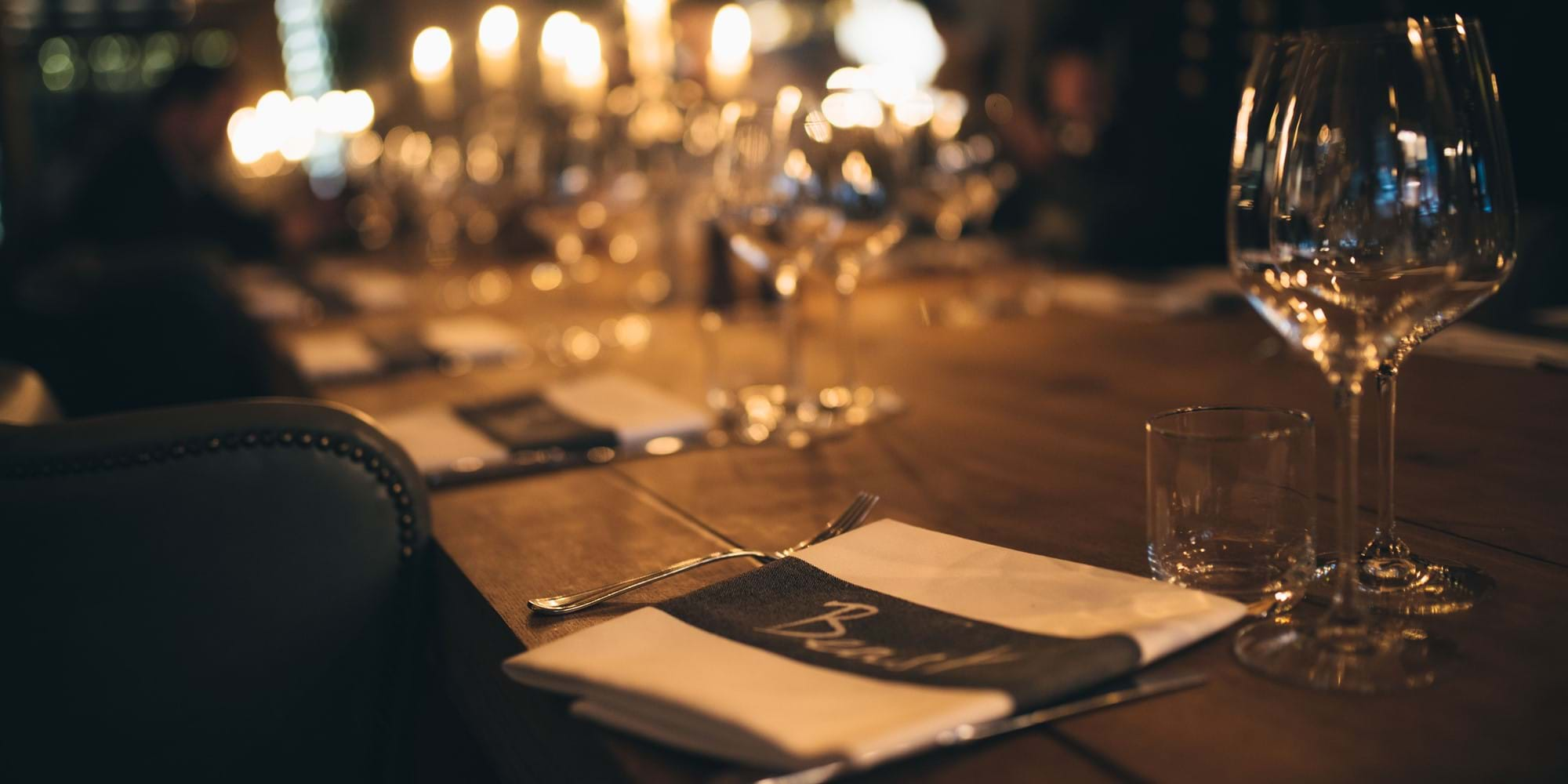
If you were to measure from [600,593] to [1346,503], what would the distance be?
1.28 feet

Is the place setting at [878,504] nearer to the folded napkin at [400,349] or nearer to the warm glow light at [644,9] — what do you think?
the folded napkin at [400,349]

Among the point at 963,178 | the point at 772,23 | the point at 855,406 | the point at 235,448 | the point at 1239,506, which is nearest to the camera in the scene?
the point at 1239,506

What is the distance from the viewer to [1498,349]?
4.31ft

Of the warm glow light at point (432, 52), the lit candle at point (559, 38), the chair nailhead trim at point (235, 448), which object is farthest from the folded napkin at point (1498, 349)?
the warm glow light at point (432, 52)

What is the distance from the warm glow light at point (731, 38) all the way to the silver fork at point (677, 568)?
175 centimetres

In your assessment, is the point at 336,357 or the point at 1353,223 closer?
the point at 1353,223

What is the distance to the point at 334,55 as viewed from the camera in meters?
11.2

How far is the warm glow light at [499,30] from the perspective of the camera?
270cm

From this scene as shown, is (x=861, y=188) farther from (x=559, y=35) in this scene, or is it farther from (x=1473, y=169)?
(x=559, y=35)

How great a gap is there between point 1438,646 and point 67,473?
76 centimetres

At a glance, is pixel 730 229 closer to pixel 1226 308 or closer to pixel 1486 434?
pixel 1486 434

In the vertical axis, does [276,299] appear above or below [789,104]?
below

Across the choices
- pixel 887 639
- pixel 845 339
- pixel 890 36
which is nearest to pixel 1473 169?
pixel 887 639

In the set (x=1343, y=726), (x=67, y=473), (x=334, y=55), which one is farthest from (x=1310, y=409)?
(x=334, y=55)
